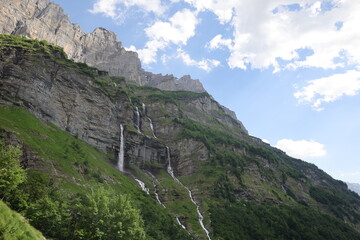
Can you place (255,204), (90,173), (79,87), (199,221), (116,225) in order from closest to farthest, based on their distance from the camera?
(116,225) → (90,173) → (199,221) → (255,204) → (79,87)

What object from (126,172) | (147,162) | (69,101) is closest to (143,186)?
(126,172)

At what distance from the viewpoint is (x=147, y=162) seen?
137m

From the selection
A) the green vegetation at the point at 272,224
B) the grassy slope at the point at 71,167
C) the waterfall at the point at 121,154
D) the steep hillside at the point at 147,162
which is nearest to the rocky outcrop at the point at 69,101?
the steep hillside at the point at 147,162

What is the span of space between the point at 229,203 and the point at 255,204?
1512cm

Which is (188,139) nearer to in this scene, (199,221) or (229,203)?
(229,203)

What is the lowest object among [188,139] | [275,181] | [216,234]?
[216,234]

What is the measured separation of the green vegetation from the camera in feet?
312

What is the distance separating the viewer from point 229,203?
114 m

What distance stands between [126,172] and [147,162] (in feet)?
60.9

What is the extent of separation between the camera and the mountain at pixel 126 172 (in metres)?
47.5

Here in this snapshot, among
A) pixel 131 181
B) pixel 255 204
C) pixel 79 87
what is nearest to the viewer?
pixel 131 181

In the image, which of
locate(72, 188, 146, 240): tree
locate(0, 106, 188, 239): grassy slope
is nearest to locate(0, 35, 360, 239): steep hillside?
locate(0, 106, 188, 239): grassy slope

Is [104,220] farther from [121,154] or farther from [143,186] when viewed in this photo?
[121,154]

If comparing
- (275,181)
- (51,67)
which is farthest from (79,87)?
(275,181)
